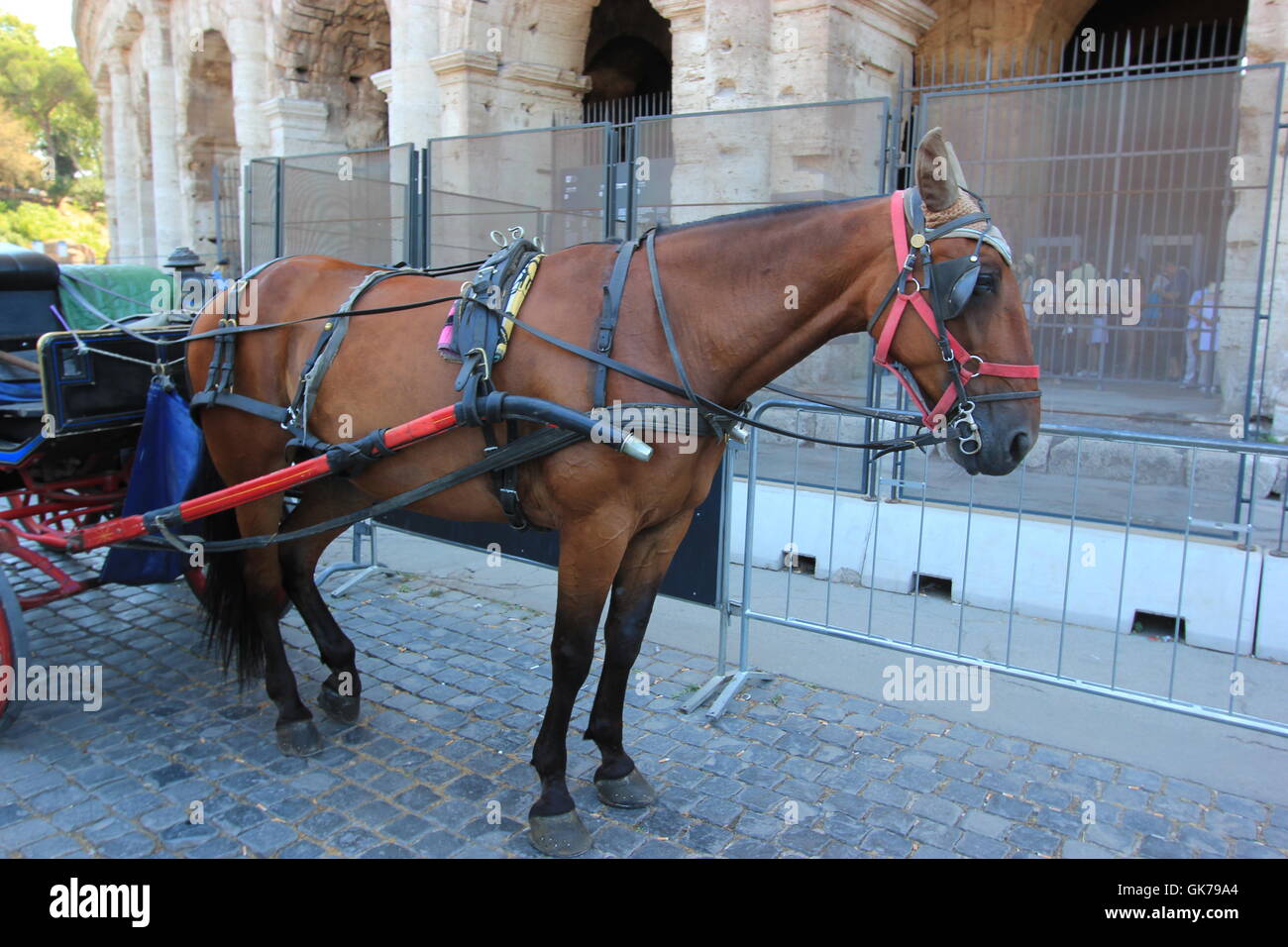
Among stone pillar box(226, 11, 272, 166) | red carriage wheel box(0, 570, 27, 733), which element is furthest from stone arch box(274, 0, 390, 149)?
red carriage wheel box(0, 570, 27, 733)

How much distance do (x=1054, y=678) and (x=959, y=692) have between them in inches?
28.9

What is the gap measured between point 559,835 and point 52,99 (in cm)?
5820

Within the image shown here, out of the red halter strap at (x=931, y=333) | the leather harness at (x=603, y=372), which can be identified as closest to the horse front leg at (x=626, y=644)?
the leather harness at (x=603, y=372)

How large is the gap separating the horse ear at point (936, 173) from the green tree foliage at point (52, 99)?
55188mm

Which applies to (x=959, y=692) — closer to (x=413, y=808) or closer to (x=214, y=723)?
(x=413, y=808)

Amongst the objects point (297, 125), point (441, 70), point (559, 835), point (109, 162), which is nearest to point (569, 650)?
point (559, 835)

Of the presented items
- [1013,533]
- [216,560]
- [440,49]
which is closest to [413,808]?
[216,560]

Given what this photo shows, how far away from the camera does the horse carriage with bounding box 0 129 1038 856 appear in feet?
8.31

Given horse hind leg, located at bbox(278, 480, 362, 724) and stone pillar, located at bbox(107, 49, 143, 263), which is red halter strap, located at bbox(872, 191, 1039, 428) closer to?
horse hind leg, located at bbox(278, 480, 362, 724)

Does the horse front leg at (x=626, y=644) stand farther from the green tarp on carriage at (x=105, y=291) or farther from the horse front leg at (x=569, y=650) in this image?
the green tarp on carriage at (x=105, y=291)

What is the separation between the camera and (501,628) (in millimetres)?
5234

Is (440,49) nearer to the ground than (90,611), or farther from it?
farther from it

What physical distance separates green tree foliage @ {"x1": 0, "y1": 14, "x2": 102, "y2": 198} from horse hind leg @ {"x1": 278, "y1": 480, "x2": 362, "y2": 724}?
53193 millimetres
